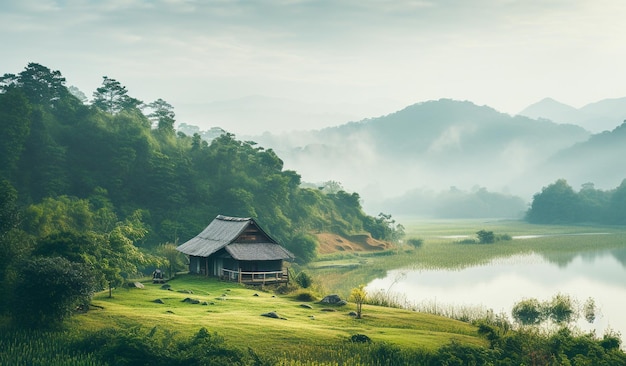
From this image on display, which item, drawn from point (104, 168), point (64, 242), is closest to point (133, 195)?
point (104, 168)

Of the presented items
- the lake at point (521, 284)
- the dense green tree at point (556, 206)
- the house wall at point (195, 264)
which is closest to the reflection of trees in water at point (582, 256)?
the lake at point (521, 284)

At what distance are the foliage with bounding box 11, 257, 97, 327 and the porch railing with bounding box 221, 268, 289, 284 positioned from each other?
67.3 ft

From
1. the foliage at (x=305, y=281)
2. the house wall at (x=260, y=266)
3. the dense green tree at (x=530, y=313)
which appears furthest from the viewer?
the house wall at (x=260, y=266)

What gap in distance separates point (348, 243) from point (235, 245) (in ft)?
179

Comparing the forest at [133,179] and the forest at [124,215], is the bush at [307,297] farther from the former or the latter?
→ the forest at [133,179]

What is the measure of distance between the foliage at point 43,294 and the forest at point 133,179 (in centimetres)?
1372

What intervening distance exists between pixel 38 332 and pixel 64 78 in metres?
77.4

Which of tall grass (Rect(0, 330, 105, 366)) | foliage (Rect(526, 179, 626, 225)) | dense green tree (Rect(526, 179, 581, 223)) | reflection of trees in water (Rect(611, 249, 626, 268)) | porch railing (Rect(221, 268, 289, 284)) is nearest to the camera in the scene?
tall grass (Rect(0, 330, 105, 366))

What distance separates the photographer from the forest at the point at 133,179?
229ft

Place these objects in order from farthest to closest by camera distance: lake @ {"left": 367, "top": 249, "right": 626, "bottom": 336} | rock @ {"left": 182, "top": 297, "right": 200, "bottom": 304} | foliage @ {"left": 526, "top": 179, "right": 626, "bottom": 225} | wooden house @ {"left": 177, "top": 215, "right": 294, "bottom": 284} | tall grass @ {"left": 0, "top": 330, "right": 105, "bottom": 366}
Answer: foliage @ {"left": 526, "top": 179, "right": 626, "bottom": 225}, wooden house @ {"left": 177, "top": 215, "right": 294, "bottom": 284}, lake @ {"left": 367, "top": 249, "right": 626, "bottom": 336}, rock @ {"left": 182, "top": 297, "right": 200, "bottom": 304}, tall grass @ {"left": 0, "top": 330, "right": 105, "bottom": 366}

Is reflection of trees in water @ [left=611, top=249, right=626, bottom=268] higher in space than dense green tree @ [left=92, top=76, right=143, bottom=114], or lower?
lower

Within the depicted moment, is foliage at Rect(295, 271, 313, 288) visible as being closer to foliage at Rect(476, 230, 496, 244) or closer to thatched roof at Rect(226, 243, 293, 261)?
thatched roof at Rect(226, 243, 293, 261)

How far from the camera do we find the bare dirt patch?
10000cm

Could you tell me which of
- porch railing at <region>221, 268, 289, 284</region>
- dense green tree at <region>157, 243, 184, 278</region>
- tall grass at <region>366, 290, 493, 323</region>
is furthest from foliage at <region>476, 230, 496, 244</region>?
dense green tree at <region>157, 243, 184, 278</region>
